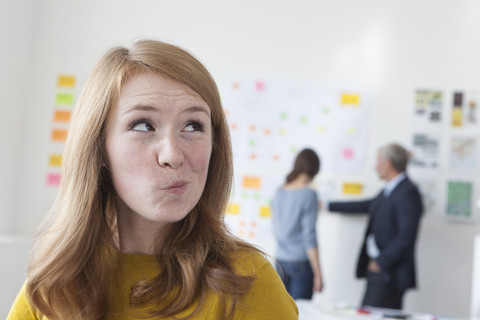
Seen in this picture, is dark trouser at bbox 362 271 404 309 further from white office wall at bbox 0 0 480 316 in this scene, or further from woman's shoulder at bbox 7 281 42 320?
woman's shoulder at bbox 7 281 42 320

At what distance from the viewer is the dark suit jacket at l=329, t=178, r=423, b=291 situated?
3578mm

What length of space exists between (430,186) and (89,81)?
387 cm

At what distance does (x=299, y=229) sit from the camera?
3.67m

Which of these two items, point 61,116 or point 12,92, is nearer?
point 12,92

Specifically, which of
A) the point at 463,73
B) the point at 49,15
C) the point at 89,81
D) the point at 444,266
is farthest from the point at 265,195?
the point at 89,81

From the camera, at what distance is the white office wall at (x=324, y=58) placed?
4.25 meters

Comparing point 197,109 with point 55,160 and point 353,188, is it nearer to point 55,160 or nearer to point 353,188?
point 353,188

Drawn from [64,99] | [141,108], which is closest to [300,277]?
[64,99]

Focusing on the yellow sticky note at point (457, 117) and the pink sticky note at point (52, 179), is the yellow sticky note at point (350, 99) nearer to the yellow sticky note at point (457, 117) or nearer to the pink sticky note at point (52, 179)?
the yellow sticky note at point (457, 117)

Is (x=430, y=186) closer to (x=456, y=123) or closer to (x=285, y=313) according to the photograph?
(x=456, y=123)

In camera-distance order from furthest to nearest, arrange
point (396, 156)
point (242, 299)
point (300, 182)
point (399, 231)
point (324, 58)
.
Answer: point (324, 58), point (396, 156), point (300, 182), point (399, 231), point (242, 299)

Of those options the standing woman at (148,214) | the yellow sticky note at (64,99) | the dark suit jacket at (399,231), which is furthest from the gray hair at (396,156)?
the standing woman at (148,214)

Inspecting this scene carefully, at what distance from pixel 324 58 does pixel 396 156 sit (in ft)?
3.58

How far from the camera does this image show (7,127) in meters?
4.06
